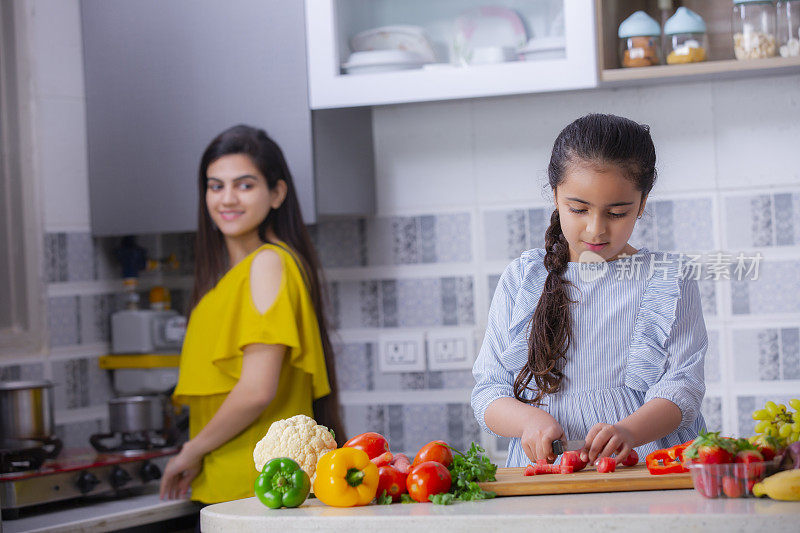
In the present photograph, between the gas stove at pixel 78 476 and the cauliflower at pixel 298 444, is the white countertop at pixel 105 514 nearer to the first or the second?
the gas stove at pixel 78 476

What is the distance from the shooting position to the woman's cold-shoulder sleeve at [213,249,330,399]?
1891 mm

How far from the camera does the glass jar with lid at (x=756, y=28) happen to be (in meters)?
2.00

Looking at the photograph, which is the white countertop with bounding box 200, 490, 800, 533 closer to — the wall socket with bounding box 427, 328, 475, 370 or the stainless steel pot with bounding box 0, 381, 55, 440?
the stainless steel pot with bounding box 0, 381, 55, 440

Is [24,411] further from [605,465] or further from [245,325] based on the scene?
[605,465]

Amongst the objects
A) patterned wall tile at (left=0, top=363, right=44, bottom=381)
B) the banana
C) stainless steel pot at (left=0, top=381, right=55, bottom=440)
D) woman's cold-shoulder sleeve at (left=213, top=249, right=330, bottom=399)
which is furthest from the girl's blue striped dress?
patterned wall tile at (left=0, top=363, right=44, bottom=381)

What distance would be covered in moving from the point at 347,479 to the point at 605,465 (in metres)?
0.34

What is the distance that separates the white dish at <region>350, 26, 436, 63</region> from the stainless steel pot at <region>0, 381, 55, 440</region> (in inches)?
40.0

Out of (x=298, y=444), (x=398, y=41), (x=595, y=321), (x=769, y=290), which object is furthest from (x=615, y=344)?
(x=398, y=41)

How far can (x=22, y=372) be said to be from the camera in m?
2.27

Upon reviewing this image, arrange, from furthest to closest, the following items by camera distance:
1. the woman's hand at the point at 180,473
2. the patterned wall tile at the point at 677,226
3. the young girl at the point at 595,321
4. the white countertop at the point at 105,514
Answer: the patterned wall tile at the point at 677,226 < the woman's hand at the point at 180,473 < the white countertop at the point at 105,514 < the young girl at the point at 595,321

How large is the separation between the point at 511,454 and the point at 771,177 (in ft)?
3.53

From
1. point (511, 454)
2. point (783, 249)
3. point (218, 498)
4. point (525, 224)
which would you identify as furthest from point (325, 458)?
point (783, 249)

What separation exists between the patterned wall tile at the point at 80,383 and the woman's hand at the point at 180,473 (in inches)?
18.7

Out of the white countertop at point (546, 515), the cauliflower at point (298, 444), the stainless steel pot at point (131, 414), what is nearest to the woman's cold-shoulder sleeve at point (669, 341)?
the white countertop at point (546, 515)
